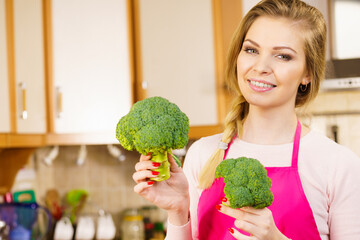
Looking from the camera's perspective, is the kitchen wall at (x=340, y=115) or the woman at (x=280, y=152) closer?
the woman at (x=280, y=152)

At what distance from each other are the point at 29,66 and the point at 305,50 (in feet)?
5.14

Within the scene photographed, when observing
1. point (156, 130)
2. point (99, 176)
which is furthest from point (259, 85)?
point (99, 176)

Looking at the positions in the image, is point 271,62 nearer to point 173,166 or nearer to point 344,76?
point 173,166

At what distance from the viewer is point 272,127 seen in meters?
1.17

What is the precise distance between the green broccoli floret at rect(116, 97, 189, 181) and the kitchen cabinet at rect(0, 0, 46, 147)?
1.33 m

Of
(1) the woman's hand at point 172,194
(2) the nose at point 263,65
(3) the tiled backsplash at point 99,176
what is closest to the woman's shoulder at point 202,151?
(1) the woman's hand at point 172,194

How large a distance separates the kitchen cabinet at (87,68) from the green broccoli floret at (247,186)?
5.52ft

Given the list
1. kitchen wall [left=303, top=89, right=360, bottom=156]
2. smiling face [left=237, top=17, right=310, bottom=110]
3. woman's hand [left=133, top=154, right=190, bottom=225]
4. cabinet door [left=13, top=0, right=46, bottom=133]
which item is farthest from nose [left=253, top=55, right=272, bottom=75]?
kitchen wall [left=303, top=89, right=360, bottom=156]

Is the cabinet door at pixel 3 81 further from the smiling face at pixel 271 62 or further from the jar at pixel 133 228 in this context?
the smiling face at pixel 271 62

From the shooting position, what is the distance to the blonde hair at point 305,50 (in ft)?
3.67

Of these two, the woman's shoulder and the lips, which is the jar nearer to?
the woman's shoulder

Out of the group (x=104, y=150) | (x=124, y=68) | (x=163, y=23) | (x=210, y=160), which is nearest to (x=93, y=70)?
(x=124, y=68)

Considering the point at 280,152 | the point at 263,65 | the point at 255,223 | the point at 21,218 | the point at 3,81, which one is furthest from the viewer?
the point at 21,218

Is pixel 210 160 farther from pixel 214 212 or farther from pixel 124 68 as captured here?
pixel 124 68
